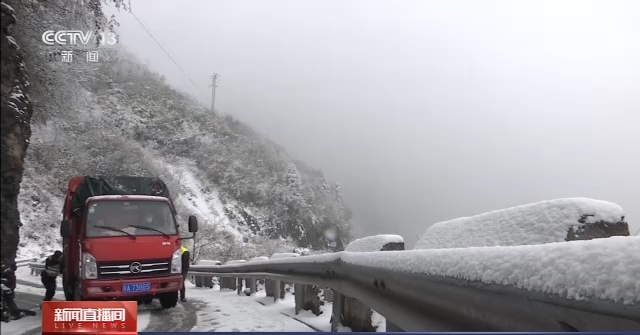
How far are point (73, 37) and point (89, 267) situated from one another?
4175 mm

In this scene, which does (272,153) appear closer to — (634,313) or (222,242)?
(222,242)

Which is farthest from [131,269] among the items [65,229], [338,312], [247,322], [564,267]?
[564,267]

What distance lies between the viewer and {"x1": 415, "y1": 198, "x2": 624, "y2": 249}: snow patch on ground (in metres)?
2.98

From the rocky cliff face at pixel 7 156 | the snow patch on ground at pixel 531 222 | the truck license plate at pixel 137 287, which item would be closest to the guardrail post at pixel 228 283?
the truck license plate at pixel 137 287

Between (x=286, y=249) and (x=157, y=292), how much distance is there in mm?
41667

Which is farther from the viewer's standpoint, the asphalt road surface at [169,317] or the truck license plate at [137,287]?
the truck license plate at [137,287]

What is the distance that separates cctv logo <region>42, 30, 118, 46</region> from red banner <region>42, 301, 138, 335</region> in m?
7.02

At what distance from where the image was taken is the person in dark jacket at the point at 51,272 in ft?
21.3

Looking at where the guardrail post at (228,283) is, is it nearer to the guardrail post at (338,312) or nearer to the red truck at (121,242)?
the red truck at (121,242)

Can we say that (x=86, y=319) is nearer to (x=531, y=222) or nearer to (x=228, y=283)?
(x=531, y=222)

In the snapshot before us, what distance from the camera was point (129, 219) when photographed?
7.22 m

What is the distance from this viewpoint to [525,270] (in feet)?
4.50

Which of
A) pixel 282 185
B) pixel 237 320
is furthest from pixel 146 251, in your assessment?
pixel 282 185

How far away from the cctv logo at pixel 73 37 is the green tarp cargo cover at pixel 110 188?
8.23ft
